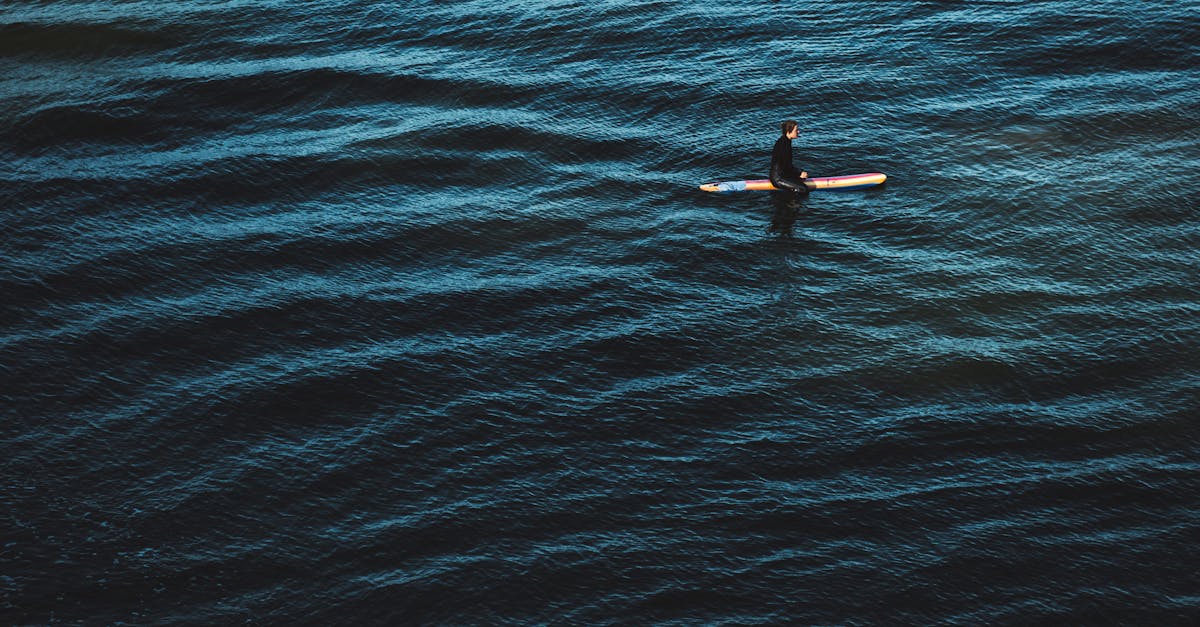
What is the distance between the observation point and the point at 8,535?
3459 cm

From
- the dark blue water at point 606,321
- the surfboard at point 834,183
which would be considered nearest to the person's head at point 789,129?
the surfboard at point 834,183

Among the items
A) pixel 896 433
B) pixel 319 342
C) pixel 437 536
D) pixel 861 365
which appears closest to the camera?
pixel 437 536

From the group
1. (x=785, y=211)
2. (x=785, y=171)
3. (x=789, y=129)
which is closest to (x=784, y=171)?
(x=785, y=171)

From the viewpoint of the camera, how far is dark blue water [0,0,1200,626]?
1291 inches

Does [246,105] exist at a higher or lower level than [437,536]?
higher

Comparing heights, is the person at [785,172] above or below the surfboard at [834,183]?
above

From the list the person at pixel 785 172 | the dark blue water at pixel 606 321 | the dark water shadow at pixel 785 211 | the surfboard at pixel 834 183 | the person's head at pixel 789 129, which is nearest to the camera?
the dark blue water at pixel 606 321

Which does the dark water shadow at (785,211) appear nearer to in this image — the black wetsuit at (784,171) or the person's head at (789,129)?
the black wetsuit at (784,171)

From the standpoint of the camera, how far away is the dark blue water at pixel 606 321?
32.8 metres

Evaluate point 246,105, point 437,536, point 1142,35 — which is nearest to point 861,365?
point 437,536

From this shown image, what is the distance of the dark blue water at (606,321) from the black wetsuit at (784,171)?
0.89 meters

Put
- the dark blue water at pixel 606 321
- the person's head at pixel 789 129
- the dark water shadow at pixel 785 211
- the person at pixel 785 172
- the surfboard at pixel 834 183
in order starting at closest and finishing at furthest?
the dark blue water at pixel 606 321 → the person's head at pixel 789 129 → the dark water shadow at pixel 785 211 → the person at pixel 785 172 → the surfboard at pixel 834 183

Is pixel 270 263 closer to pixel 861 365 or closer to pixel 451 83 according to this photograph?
pixel 451 83

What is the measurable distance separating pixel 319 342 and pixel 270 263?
5981 mm
